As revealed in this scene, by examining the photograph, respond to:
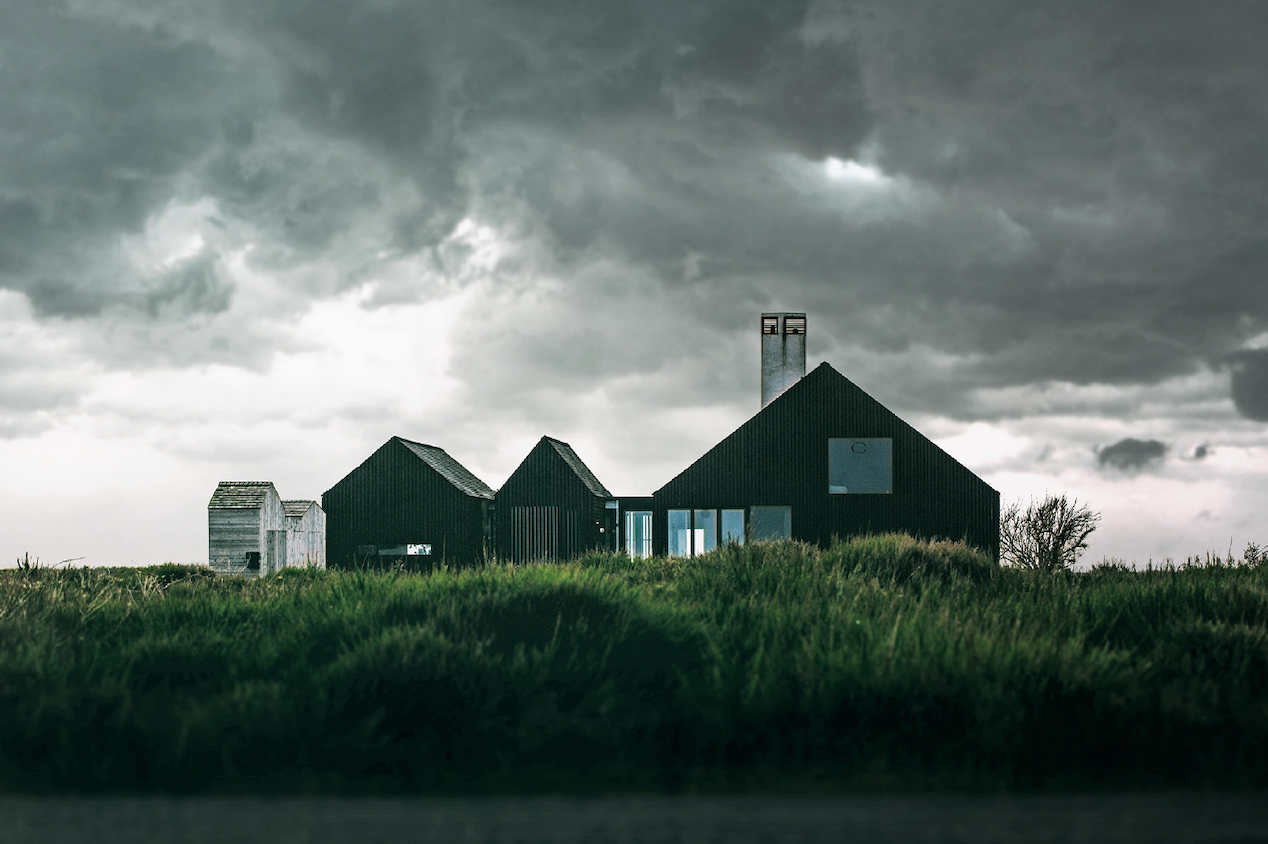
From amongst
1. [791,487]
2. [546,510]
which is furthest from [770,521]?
[546,510]

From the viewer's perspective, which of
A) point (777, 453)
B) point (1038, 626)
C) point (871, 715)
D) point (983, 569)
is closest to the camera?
point (871, 715)

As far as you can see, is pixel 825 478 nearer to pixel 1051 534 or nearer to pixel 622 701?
pixel 1051 534

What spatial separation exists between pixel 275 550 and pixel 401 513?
6.32 meters

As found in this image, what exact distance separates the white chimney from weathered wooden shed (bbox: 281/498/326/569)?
1843 cm

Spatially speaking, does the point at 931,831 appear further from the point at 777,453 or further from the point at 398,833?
the point at 777,453

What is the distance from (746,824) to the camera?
5.02 m

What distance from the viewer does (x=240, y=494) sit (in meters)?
37.7

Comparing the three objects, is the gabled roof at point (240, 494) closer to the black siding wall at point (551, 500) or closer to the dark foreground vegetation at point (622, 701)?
the black siding wall at point (551, 500)

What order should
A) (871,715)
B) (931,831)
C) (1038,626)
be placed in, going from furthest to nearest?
(1038,626)
(871,715)
(931,831)

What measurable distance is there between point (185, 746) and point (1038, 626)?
22.3 feet

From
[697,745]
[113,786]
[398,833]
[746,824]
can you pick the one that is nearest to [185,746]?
[113,786]

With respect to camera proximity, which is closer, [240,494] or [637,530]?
[637,530]

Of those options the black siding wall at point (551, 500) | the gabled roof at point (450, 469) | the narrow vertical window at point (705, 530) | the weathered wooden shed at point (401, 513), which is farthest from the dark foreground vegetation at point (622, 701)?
the gabled roof at point (450, 469)

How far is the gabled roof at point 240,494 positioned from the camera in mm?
37281
